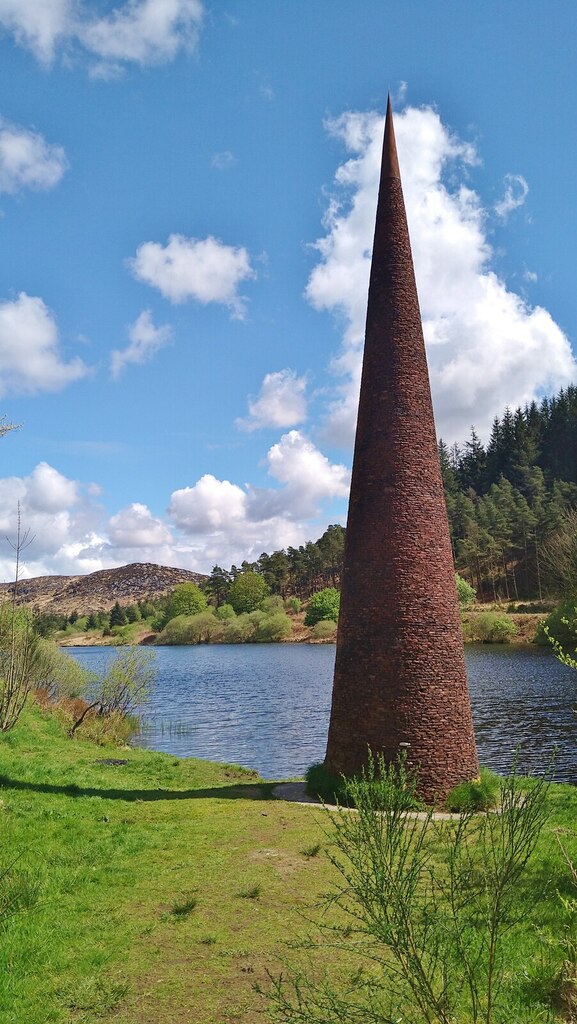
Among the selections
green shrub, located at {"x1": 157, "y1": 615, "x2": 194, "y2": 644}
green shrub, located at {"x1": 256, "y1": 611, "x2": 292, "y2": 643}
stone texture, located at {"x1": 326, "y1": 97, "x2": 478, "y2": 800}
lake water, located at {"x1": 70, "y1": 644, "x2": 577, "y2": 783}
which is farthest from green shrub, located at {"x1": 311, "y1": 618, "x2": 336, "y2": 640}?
stone texture, located at {"x1": 326, "y1": 97, "x2": 478, "y2": 800}

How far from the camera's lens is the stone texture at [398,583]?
12195 mm

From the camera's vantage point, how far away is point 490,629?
62531mm

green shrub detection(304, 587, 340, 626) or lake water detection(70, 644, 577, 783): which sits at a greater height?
green shrub detection(304, 587, 340, 626)

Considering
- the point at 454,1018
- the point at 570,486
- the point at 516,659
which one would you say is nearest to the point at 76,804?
the point at 454,1018

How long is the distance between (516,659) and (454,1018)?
47.0 metres

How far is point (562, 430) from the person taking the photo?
4419 inches

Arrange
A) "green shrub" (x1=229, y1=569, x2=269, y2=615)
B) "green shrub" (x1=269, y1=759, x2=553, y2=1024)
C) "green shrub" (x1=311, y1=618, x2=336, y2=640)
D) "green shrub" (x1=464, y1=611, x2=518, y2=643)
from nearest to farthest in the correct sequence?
"green shrub" (x1=269, y1=759, x2=553, y2=1024)
"green shrub" (x1=464, y1=611, x2=518, y2=643)
"green shrub" (x1=311, y1=618, x2=336, y2=640)
"green shrub" (x1=229, y1=569, x2=269, y2=615)

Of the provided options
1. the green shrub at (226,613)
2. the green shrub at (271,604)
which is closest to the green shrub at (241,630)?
the green shrub at (226,613)

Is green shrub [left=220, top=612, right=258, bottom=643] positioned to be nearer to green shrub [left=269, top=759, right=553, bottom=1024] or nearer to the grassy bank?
the grassy bank

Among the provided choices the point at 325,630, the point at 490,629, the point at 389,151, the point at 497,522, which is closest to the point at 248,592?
the point at 325,630

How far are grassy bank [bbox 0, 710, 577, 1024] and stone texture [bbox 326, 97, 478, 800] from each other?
2074 millimetres

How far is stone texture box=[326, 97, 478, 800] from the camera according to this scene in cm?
1220

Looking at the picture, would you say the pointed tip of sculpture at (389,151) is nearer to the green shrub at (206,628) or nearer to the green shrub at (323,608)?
the green shrub at (323,608)

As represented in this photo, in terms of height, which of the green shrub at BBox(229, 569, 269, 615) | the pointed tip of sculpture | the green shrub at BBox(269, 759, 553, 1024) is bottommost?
the green shrub at BBox(269, 759, 553, 1024)
